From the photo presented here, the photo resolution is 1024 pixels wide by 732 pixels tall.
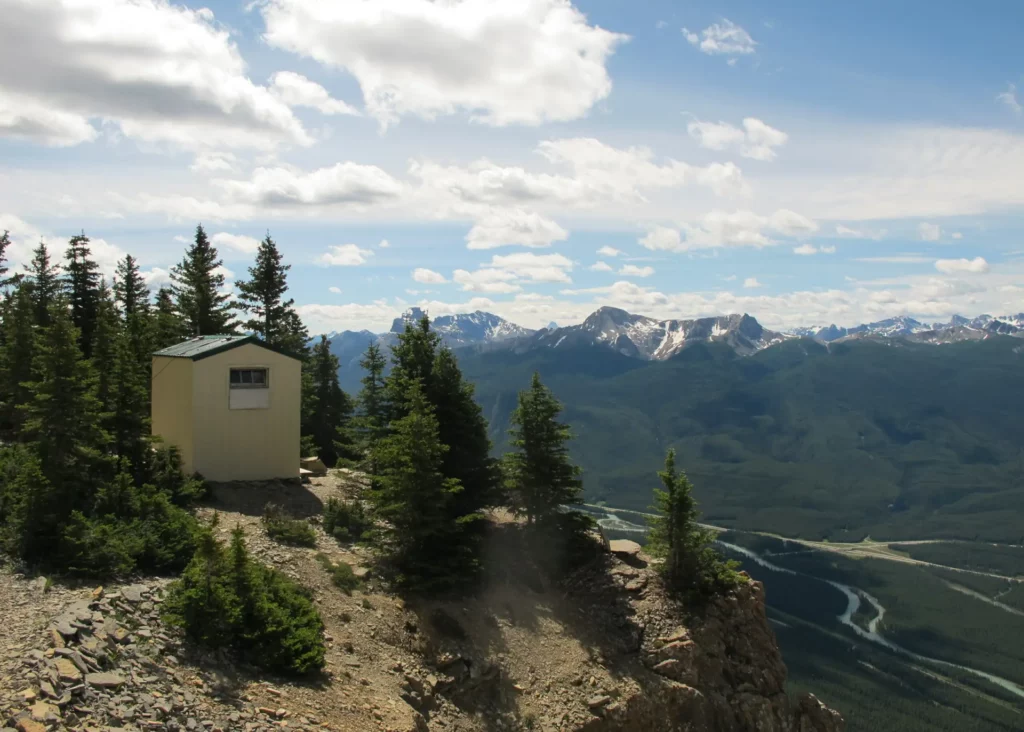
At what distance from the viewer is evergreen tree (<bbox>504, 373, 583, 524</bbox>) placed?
31.2 metres

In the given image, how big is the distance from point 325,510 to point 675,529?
1416 cm

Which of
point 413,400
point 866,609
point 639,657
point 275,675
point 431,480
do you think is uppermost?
point 413,400

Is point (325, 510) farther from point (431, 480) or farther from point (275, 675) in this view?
point (275, 675)

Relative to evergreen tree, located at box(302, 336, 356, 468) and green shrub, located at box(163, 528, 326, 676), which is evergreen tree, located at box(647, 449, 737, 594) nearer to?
green shrub, located at box(163, 528, 326, 676)

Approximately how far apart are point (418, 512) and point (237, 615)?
8.26 meters

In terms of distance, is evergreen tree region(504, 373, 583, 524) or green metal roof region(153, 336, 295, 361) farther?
evergreen tree region(504, 373, 583, 524)

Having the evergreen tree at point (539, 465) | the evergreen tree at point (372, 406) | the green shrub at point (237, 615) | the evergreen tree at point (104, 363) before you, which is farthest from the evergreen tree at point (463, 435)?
the evergreen tree at point (104, 363)

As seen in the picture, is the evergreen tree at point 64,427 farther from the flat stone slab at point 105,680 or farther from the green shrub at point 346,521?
the green shrub at point 346,521

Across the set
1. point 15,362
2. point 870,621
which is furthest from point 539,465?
point 870,621

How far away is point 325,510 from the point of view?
3044 centimetres

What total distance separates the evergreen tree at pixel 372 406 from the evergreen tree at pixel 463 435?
9.69ft

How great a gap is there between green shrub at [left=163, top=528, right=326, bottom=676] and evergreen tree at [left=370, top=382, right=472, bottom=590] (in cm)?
617

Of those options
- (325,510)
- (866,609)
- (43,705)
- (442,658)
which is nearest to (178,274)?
(325,510)

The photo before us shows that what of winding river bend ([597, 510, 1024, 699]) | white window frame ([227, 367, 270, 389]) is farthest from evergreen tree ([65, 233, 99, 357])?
winding river bend ([597, 510, 1024, 699])
